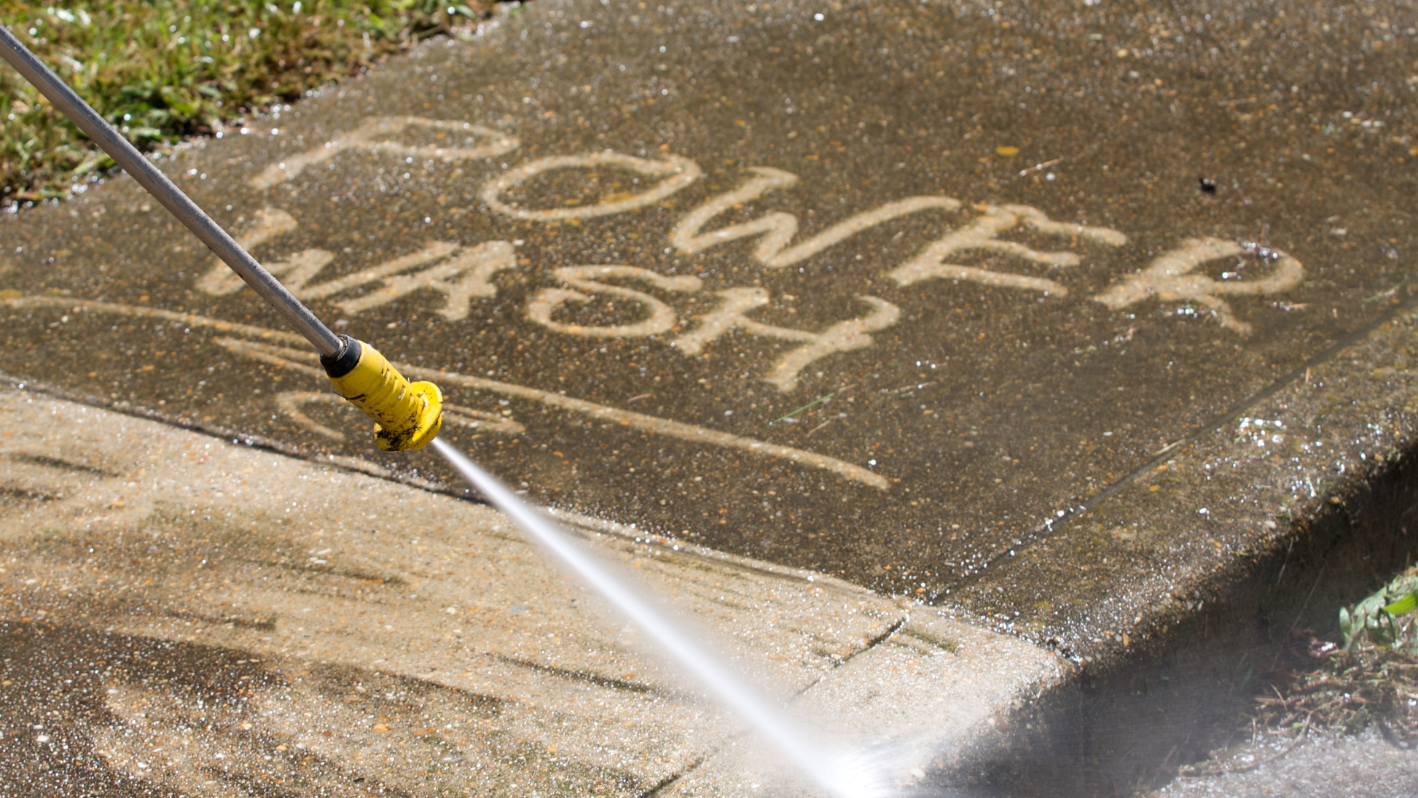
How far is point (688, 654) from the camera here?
88.5 inches

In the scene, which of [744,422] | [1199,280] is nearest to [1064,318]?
[1199,280]

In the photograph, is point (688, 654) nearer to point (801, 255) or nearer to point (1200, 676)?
point (1200, 676)

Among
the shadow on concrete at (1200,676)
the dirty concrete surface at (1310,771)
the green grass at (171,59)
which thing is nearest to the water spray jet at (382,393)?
the shadow on concrete at (1200,676)

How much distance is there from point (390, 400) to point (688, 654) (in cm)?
72

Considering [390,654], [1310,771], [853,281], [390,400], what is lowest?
[1310,771]

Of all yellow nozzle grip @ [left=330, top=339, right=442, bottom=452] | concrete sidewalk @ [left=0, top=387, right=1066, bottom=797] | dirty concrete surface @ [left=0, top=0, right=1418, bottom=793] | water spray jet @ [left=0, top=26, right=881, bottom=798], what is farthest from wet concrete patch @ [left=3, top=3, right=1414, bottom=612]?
yellow nozzle grip @ [left=330, top=339, right=442, bottom=452]

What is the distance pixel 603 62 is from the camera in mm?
4543

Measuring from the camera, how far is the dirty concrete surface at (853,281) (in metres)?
2.58

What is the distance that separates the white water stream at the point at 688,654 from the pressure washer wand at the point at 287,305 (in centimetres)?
47

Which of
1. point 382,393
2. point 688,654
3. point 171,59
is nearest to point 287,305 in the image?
point 382,393

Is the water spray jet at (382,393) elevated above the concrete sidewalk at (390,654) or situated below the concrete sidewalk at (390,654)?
above

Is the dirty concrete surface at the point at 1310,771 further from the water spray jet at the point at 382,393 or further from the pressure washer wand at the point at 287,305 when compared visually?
the pressure washer wand at the point at 287,305

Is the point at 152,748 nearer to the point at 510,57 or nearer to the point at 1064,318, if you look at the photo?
the point at 1064,318

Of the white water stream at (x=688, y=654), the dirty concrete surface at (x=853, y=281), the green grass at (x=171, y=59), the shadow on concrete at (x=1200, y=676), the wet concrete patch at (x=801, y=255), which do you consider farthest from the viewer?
the green grass at (x=171, y=59)
